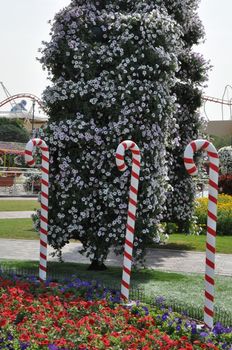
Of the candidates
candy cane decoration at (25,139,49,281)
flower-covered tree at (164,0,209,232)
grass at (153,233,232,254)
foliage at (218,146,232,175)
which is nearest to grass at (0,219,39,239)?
grass at (153,233,232,254)

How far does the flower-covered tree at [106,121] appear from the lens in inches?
421

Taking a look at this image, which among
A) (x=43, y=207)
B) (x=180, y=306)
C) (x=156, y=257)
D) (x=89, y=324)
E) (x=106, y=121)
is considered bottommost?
(x=156, y=257)

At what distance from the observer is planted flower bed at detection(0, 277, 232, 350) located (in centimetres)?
598

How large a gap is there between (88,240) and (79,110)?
2.40 metres

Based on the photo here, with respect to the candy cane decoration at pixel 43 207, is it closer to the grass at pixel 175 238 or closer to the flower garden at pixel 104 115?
the flower garden at pixel 104 115

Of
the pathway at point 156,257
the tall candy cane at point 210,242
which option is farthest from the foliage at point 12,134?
the tall candy cane at point 210,242

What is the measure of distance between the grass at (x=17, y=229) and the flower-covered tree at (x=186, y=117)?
406 centimetres

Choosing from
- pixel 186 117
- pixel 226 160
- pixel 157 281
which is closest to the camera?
pixel 157 281

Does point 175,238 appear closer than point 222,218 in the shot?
Yes

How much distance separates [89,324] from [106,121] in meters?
5.19

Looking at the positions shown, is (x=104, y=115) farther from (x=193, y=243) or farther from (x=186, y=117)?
(x=193, y=243)

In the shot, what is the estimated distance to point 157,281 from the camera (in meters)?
10.9

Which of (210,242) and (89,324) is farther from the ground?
(210,242)

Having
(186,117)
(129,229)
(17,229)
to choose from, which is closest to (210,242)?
(129,229)
